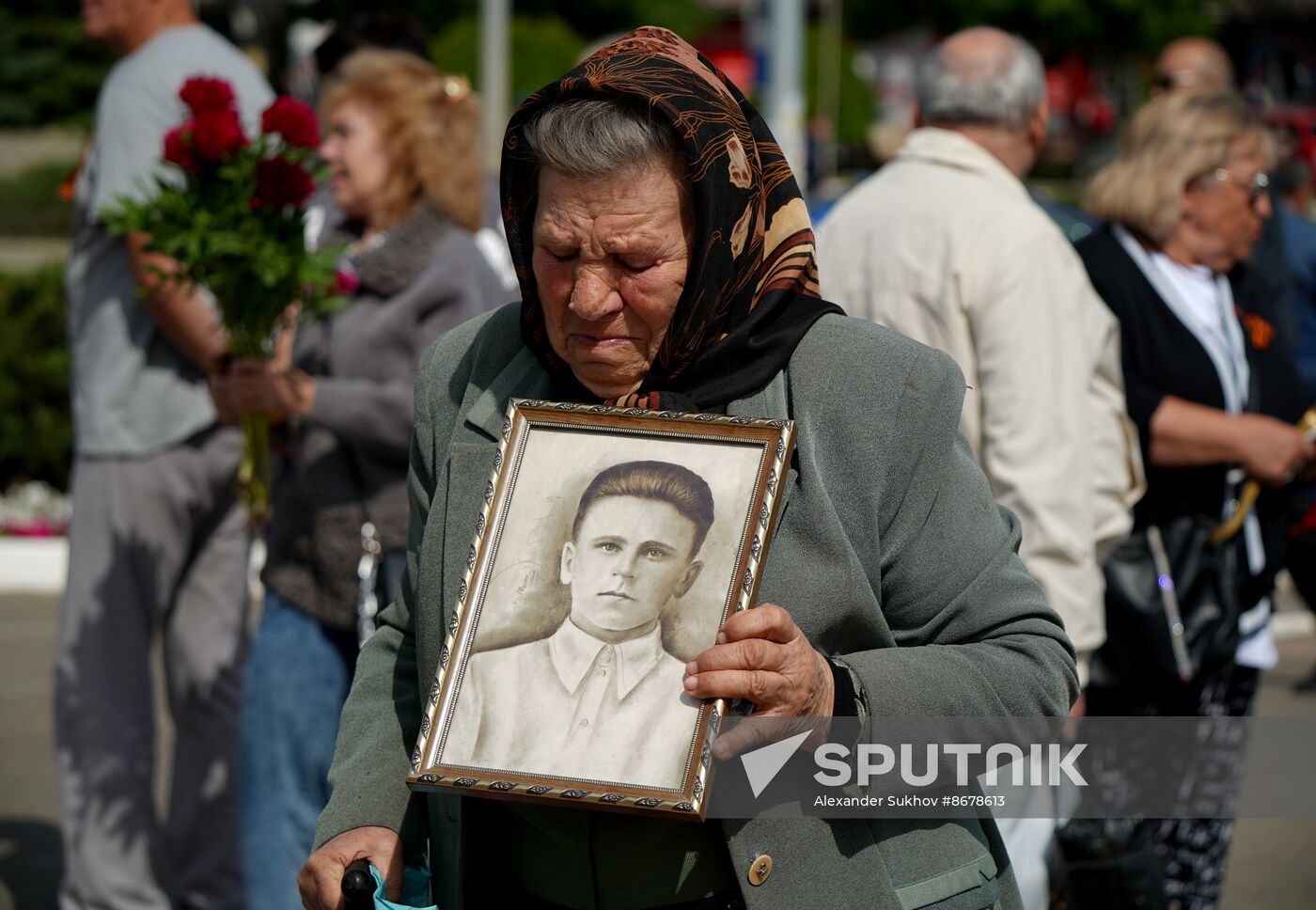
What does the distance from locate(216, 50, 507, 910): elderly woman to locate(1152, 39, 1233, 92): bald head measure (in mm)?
3846

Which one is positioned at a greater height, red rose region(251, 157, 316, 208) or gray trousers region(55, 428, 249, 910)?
red rose region(251, 157, 316, 208)

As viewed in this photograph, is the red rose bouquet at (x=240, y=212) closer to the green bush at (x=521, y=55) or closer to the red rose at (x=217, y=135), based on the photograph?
the red rose at (x=217, y=135)

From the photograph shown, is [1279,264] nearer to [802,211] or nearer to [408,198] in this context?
[408,198]

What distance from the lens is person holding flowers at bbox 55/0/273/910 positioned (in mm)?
4500

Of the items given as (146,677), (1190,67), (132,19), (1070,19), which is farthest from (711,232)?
(1070,19)

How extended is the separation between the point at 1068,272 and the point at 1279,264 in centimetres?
204

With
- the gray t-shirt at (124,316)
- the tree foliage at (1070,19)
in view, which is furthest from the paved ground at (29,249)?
the tree foliage at (1070,19)

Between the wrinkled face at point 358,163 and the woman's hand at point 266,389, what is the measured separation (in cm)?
52

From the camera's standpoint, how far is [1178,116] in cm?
448

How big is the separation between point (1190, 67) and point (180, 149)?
4.73 metres

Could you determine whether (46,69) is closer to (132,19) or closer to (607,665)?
(132,19)

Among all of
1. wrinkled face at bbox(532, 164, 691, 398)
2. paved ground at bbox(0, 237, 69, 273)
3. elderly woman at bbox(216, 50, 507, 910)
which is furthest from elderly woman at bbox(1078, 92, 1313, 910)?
paved ground at bbox(0, 237, 69, 273)

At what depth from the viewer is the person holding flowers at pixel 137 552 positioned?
14.8 ft

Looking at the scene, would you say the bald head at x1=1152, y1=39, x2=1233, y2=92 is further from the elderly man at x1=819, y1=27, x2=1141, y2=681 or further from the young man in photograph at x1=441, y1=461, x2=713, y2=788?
the young man in photograph at x1=441, y1=461, x2=713, y2=788
